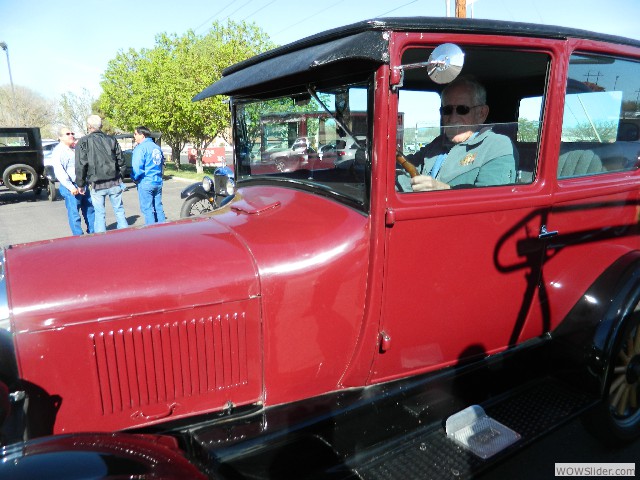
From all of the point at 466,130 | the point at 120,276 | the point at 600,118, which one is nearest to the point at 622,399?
the point at 600,118

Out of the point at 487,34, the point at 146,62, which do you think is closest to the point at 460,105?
the point at 487,34

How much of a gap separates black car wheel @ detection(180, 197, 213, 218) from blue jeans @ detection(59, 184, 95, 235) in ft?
3.90

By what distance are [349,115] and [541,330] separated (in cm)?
139

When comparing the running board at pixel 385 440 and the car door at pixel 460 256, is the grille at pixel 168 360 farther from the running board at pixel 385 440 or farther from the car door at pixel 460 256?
the car door at pixel 460 256

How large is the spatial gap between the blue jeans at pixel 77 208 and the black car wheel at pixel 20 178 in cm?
646

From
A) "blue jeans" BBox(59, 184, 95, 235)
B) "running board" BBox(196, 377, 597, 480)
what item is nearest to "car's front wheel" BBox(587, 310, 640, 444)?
"running board" BBox(196, 377, 597, 480)

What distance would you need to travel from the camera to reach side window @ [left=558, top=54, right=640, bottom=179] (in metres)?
1.99

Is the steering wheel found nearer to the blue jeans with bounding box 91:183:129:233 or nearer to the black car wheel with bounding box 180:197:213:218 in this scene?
the blue jeans with bounding box 91:183:129:233

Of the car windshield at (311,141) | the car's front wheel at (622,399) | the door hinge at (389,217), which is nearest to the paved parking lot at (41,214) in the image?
the car windshield at (311,141)

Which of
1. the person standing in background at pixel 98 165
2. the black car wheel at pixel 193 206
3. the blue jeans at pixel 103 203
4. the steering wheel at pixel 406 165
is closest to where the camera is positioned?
the steering wheel at pixel 406 165

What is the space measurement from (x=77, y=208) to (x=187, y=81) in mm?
11701

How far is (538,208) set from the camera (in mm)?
1916

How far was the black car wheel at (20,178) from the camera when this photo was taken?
1120cm

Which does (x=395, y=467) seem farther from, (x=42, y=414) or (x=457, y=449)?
(x=42, y=414)
